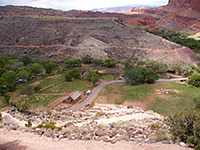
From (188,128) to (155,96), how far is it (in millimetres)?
23536

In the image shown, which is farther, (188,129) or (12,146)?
(188,129)

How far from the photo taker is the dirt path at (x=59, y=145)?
1040 centimetres

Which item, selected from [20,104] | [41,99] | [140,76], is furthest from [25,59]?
[140,76]

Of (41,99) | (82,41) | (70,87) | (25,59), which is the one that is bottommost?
(41,99)

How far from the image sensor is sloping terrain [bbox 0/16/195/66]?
6636 cm

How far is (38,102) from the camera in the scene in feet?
108

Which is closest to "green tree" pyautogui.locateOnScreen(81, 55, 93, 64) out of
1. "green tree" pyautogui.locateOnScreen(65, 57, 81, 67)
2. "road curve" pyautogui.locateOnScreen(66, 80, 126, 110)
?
"green tree" pyautogui.locateOnScreen(65, 57, 81, 67)

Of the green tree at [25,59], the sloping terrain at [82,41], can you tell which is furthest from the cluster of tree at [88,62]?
the green tree at [25,59]

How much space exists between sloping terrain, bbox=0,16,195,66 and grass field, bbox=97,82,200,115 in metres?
26.1

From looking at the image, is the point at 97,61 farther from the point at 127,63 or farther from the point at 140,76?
the point at 140,76

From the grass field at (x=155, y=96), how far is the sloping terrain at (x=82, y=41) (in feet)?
85.8

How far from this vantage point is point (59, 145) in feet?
35.6

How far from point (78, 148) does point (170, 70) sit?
5467 cm

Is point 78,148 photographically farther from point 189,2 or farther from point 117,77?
point 189,2
